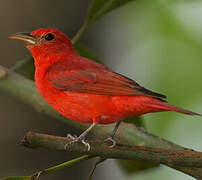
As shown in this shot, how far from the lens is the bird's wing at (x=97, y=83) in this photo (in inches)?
109

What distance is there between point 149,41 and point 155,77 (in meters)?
0.72

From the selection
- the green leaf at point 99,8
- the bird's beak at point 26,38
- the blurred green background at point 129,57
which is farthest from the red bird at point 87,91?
the blurred green background at point 129,57

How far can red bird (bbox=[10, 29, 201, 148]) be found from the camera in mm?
2678

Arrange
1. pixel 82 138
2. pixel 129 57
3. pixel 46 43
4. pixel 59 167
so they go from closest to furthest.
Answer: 1. pixel 59 167
2. pixel 82 138
3. pixel 46 43
4. pixel 129 57

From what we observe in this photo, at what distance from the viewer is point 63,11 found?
14.4ft

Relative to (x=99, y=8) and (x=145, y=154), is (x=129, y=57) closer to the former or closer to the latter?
(x=99, y=8)

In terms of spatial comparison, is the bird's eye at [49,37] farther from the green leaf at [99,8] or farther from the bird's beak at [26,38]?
the green leaf at [99,8]

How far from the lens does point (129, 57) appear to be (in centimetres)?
759

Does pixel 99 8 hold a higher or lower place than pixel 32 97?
higher

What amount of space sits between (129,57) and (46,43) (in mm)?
4228

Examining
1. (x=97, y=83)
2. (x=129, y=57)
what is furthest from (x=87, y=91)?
(x=129, y=57)

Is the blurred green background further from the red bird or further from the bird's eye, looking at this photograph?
the bird's eye

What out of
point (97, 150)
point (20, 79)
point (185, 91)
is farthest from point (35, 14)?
point (185, 91)

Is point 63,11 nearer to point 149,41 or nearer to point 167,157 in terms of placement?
point 167,157
